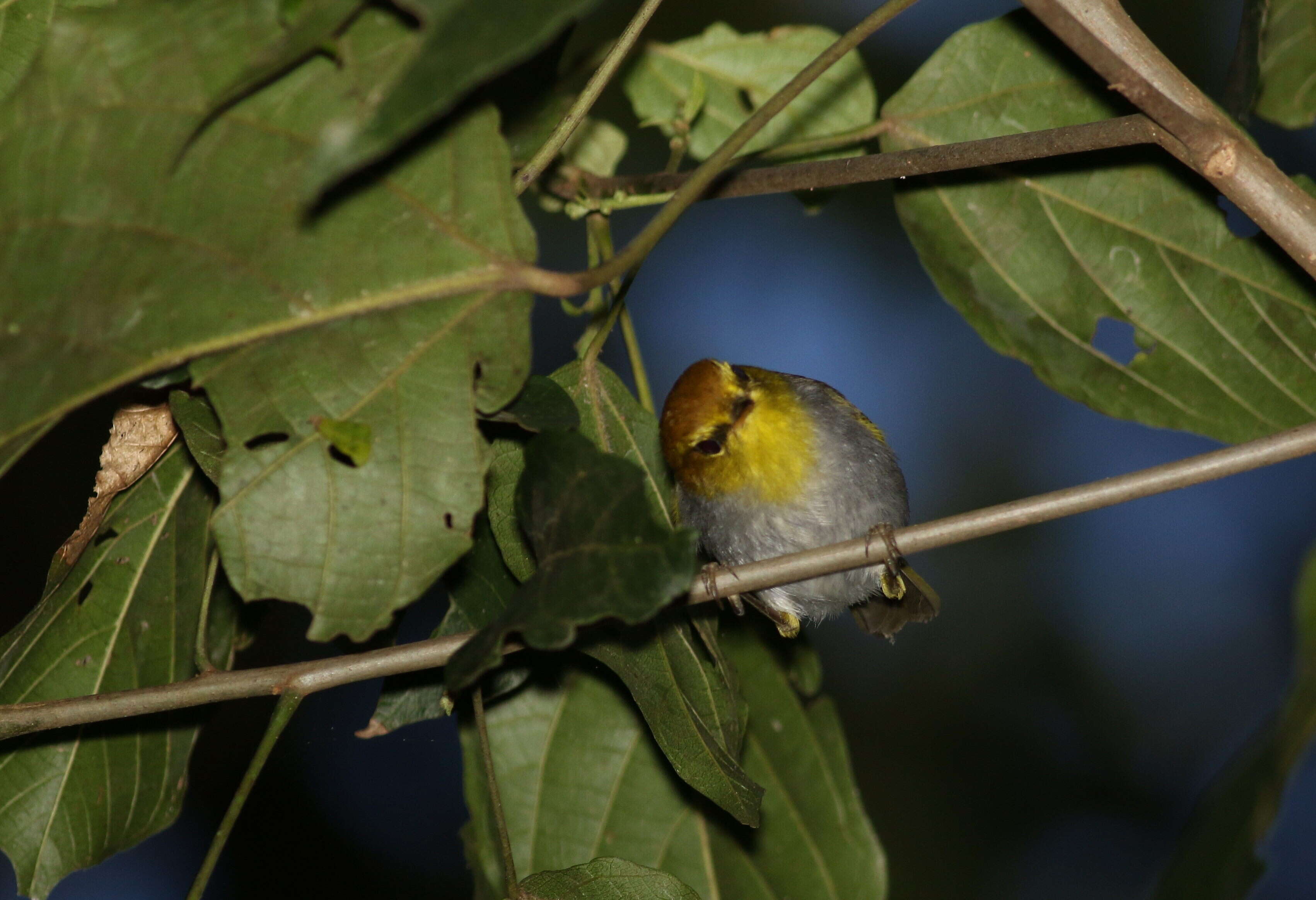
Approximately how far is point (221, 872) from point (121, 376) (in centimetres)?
640

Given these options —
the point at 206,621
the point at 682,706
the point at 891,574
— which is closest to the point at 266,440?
the point at 206,621

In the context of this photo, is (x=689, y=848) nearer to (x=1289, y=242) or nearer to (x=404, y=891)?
(x=1289, y=242)

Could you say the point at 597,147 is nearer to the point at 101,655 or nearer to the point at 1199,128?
the point at 1199,128

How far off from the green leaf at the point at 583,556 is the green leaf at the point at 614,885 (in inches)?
25.9

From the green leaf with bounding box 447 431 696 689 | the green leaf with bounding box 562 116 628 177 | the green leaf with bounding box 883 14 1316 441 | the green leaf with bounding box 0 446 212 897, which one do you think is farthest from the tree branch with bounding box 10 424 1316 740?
the green leaf with bounding box 562 116 628 177

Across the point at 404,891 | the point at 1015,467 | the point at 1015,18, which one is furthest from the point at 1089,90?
the point at 1015,467

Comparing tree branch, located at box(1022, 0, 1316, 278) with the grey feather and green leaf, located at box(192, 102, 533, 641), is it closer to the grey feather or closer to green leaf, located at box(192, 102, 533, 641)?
green leaf, located at box(192, 102, 533, 641)

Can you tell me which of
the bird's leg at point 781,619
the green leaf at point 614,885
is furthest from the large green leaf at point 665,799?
the green leaf at point 614,885

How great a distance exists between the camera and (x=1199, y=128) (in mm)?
1546

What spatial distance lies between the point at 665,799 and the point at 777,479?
86 centimetres

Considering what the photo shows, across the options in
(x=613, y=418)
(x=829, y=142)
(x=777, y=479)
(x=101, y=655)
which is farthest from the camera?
(x=777, y=479)

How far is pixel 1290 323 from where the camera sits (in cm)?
202

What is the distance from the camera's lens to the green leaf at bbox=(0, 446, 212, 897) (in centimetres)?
200

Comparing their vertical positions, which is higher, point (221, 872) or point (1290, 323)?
point (1290, 323)
